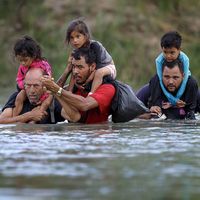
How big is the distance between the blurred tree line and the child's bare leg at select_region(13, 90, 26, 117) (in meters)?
10.4

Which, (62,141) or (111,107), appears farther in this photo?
(111,107)

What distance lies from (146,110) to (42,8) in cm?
1316

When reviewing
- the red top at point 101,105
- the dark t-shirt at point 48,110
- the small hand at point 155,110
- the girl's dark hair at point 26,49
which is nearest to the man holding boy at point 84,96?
the red top at point 101,105

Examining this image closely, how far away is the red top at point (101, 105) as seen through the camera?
36.0 feet

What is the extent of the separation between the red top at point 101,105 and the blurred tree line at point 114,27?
1058 cm

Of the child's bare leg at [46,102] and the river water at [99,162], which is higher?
the child's bare leg at [46,102]

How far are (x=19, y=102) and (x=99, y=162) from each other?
3.98 metres

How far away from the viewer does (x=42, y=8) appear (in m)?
24.5

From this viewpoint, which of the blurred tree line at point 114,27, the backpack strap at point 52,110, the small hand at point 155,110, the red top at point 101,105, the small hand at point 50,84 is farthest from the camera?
the blurred tree line at point 114,27

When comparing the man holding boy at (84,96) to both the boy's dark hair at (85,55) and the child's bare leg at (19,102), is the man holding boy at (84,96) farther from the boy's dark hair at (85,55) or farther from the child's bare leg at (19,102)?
the child's bare leg at (19,102)

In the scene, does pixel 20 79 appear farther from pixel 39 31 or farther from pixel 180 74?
pixel 39 31

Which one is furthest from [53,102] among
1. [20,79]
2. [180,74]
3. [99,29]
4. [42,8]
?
[42,8]

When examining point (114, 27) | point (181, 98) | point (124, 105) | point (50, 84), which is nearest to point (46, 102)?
point (50, 84)

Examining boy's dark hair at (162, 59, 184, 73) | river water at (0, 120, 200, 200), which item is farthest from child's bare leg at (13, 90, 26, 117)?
boy's dark hair at (162, 59, 184, 73)
